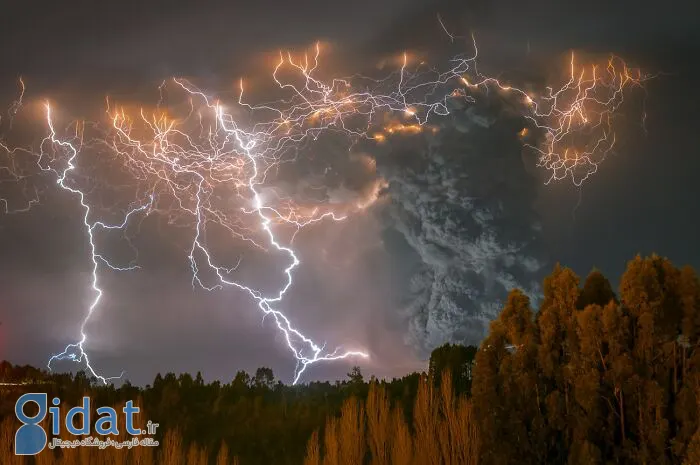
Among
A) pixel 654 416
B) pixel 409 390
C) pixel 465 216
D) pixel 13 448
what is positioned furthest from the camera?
pixel 465 216

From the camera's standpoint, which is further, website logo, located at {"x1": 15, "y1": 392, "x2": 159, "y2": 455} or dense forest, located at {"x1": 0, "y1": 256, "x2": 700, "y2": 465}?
website logo, located at {"x1": 15, "y1": 392, "x2": 159, "y2": 455}

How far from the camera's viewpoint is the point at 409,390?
1310 cm

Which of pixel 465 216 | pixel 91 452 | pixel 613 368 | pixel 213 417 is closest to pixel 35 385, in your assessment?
pixel 213 417

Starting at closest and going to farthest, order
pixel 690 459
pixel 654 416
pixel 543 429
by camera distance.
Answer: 1. pixel 690 459
2. pixel 654 416
3. pixel 543 429

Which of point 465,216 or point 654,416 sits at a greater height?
point 465,216

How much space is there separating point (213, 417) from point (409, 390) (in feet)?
11.1

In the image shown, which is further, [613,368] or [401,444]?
[401,444]

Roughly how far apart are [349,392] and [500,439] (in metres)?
5.74

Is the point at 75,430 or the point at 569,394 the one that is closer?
the point at 569,394

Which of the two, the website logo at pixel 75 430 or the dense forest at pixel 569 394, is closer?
the dense forest at pixel 569 394

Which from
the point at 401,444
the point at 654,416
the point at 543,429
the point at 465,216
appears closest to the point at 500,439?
the point at 543,429

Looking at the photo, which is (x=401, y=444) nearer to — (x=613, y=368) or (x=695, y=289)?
(x=613, y=368)

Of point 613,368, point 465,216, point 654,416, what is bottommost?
point 654,416

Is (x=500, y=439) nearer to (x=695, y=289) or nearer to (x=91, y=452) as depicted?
(x=695, y=289)
